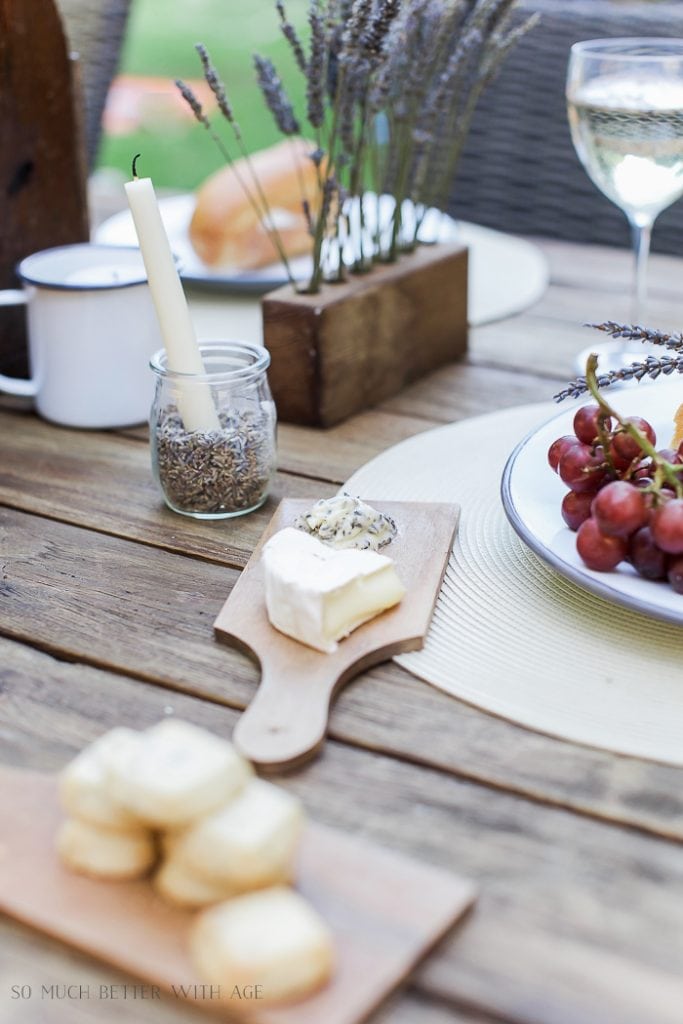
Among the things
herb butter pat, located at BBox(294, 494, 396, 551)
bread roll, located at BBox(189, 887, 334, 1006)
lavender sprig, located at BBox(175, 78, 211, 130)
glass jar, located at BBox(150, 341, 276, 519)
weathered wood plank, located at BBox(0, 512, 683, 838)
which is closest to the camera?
bread roll, located at BBox(189, 887, 334, 1006)

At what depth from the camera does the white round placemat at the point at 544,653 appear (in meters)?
0.68

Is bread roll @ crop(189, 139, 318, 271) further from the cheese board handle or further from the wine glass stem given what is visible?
the cheese board handle

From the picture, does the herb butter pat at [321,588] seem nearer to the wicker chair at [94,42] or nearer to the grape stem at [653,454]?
the grape stem at [653,454]

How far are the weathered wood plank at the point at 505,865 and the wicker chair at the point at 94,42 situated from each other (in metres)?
1.74

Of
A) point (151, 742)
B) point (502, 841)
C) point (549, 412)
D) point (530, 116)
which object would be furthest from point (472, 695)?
point (530, 116)

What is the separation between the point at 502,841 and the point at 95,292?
0.70m

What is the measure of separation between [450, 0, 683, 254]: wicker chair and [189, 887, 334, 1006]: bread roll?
66.3 inches

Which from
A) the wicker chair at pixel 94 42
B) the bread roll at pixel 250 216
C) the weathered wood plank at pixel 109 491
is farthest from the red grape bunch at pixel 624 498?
the wicker chair at pixel 94 42

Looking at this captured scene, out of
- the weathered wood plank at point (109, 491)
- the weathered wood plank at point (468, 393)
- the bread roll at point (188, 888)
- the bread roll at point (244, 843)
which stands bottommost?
the weathered wood plank at point (109, 491)

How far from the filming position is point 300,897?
53cm

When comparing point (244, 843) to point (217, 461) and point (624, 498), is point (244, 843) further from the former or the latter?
point (217, 461)

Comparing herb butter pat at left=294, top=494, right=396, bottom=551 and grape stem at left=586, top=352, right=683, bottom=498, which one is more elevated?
grape stem at left=586, top=352, right=683, bottom=498

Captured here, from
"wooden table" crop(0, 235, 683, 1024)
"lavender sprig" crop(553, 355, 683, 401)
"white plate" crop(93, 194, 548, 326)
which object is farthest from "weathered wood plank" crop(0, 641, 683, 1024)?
"white plate" crop(93, 194, 548, 326)

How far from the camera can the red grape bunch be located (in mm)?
721
